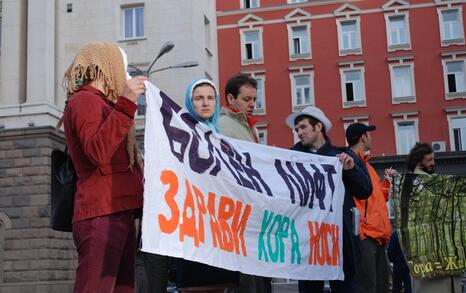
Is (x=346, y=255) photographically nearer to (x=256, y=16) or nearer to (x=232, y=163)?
(x=232, y=163)

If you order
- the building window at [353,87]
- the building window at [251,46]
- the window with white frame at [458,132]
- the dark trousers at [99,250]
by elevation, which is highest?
the building window at [251,46]

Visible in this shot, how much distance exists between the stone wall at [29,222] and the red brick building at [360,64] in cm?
1681

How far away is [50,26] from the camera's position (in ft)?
84.3

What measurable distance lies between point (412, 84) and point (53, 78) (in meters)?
20.8

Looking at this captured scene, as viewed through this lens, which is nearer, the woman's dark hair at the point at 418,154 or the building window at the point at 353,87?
the woman's dark hair at the point at 418,154

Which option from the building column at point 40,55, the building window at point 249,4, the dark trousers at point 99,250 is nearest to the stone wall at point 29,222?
the building column at point 40,55

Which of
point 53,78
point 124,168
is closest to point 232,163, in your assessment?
point 124,168

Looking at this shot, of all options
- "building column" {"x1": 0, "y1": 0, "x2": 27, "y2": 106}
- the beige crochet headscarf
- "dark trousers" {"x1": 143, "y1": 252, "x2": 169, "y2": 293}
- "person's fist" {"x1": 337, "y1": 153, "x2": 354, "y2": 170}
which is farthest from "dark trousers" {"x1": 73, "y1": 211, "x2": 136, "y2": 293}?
"building column" {"x1": 0, "y1": 0, "x2": 27, "y2": 106}

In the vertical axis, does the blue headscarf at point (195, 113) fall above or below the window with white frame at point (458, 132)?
below

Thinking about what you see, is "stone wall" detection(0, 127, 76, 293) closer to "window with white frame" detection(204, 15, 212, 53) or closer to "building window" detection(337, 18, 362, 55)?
"window with white frame" detection(204, 15, 212, 53)

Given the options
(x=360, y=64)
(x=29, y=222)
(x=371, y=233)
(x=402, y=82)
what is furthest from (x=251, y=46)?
(x=371, y=233)

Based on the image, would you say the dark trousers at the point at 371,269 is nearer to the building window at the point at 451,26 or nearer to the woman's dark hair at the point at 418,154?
the woman's dark hair at the point at 418,154

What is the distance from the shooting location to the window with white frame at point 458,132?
1394 inches

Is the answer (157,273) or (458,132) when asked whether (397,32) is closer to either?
(458,132)
